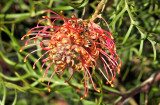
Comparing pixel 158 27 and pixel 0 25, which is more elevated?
pixel 0 25

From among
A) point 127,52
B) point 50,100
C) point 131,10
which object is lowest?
point 50,100

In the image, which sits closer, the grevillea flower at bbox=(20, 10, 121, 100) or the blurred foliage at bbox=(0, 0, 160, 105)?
the grevillea flower at bbox=(20, 10, 121, 100)

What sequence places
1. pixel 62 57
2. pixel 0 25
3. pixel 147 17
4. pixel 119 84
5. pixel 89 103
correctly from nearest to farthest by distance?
pixel 62 57 < pixel 89 103 < pixel 0 25 < pixel 147 17 < pixel 119 84

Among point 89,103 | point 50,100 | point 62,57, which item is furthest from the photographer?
point 50,100

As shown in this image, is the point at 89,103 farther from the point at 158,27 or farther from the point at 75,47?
the point at 158,27

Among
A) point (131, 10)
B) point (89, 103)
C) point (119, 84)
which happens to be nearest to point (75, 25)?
point (131, 10)

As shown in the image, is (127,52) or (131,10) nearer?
(131,10)

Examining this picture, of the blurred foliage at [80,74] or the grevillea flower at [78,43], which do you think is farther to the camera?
the blurred foliage at [80,74]

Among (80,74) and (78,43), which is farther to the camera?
(80,74)
